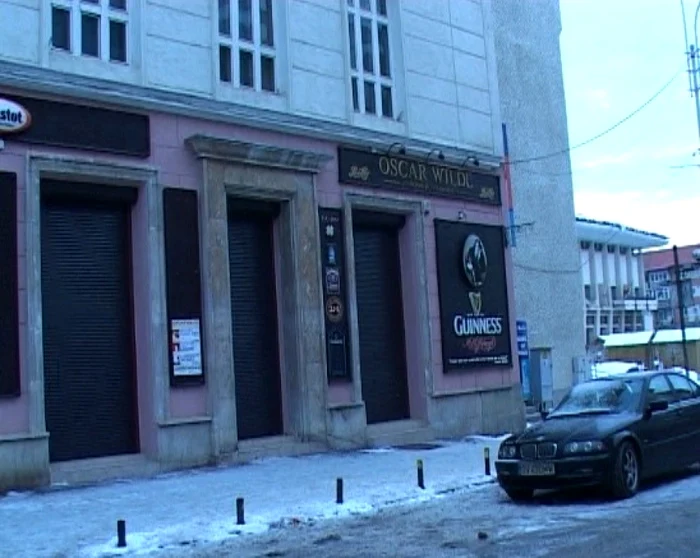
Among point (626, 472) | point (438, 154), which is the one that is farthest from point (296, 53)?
point (626, 472)

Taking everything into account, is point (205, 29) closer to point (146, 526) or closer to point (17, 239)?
point (17, 239)

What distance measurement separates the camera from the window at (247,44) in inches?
709

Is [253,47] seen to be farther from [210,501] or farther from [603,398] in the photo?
[603,398]

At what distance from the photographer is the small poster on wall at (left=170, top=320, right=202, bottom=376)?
16.3m

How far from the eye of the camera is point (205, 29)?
17.4 metres

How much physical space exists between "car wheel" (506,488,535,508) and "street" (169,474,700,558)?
6.3 inches

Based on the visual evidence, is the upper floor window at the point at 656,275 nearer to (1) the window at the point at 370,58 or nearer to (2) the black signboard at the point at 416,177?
(2) the black signboard at the point at 416,177

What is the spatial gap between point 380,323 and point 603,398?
8527 mm

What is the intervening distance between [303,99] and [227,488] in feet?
27.0

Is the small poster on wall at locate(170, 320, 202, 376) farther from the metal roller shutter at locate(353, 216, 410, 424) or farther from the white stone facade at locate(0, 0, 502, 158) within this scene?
the metal roller shutter at locate(353, 216, 410, 424)

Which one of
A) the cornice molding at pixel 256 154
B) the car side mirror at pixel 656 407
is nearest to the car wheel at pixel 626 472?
the car side mirror at pixel 656 407

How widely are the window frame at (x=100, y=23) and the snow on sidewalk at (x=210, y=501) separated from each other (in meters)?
6.85

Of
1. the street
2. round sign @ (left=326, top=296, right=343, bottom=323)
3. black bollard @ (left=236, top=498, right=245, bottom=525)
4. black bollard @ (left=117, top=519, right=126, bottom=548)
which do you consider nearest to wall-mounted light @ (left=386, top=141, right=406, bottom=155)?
round sign @ (left=326, top=296, right=343, bottom=323)

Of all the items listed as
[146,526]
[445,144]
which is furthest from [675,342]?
[146,526]
